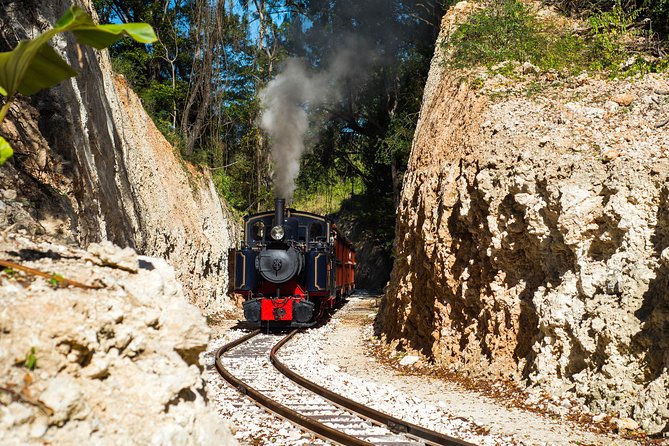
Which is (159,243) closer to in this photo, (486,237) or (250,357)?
(250,357)

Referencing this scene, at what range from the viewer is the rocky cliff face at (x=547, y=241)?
Answer: 635 centimetres

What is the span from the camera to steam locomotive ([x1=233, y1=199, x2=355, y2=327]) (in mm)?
13742

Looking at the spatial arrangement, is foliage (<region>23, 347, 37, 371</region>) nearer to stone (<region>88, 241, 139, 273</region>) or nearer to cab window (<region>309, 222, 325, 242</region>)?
stone (<region>88, 241, 139, 273</region>)

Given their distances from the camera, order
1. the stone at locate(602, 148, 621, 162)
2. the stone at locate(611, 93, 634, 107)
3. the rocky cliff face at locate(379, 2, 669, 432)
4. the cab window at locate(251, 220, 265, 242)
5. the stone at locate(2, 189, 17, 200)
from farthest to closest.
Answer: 1. the cab window at locate(251, 220, 265, 242)
2. the stone at locate(611, 93, 634, 107)
3. the stone at locate(602, 148, 621, 162)
4. the rocky cliff face at locate(379, 2, 669, 432)
5. the stone at locate(2, 189, 17, 200)

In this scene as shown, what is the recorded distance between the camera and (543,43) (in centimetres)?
1270

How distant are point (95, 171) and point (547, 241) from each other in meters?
7.23

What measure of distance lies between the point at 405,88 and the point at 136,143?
13.3 m

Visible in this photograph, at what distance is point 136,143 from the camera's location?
48.9 ft

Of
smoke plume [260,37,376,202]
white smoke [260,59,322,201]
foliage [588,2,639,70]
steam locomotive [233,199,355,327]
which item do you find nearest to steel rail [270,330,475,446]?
steam locomotive [233,199,355,327]

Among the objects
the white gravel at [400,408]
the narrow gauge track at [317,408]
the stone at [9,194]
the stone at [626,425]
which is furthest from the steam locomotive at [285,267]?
the stone at [626,425]

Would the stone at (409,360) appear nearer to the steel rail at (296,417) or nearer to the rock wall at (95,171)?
the steel rail at (296,417)

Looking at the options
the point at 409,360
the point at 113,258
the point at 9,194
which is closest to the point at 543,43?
the point at 409,360

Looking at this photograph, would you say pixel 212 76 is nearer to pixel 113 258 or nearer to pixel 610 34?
pixel 610 34

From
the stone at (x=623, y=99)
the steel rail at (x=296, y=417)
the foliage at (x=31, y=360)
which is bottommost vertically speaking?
the steel rail at (x=296, y=417)
